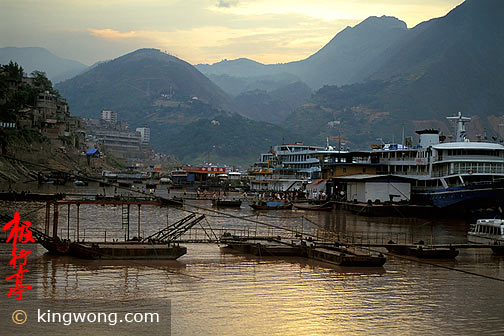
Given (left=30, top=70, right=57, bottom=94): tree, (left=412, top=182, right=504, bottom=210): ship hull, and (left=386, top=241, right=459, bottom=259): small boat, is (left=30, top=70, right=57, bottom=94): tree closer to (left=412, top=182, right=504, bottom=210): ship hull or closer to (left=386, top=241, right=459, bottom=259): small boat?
(left=412, top=182, right=504, bottom=210): ship hull

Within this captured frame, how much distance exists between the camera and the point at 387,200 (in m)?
71.2

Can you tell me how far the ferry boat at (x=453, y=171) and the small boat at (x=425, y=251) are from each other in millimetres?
26965

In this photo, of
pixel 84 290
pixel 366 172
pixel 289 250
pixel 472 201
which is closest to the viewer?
pixel 84 290

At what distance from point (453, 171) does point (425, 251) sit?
33.7m

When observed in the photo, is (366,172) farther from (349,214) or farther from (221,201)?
(221,201)

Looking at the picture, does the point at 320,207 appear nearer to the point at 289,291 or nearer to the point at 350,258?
the point at 350,258

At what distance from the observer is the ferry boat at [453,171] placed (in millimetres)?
61469

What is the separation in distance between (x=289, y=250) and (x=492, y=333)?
15162 millimetres

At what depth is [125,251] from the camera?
31.1 metres

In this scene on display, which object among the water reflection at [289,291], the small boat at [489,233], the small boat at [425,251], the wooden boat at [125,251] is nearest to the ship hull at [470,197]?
the small boat at [489,233]

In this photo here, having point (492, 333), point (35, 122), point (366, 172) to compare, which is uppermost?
point (35, 122)

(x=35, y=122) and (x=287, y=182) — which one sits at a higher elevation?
(x=35, y=122)

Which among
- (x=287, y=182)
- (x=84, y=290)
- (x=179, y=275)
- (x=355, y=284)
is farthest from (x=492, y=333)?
(x=287, y=182)

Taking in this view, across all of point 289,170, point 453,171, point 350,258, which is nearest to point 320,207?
point 453,171
